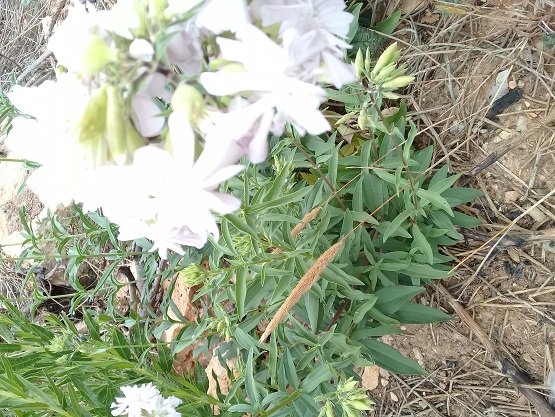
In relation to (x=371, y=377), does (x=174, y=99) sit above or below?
above

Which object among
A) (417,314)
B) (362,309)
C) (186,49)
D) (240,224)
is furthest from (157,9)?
(417,314)

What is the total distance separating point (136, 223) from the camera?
2.97ft

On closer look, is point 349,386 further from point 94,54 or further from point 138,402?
point 94,54

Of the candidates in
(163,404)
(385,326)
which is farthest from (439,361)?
(163,404)

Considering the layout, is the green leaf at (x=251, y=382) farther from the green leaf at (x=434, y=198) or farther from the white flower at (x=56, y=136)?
the white flower at (x=56, y=136)

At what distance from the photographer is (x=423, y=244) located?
163cm

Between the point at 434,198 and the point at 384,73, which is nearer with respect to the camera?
the point at 384,73

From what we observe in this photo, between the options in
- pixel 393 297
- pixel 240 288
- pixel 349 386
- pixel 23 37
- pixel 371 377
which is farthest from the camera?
pixel 23 37

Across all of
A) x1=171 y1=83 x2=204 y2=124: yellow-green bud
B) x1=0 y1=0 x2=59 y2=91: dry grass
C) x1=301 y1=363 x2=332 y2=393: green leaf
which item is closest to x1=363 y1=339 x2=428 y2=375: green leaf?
x1=301 y1=363 x2=332 y2=393: green leaf

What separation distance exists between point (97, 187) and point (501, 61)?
1487 millimetres

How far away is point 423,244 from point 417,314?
0.28m

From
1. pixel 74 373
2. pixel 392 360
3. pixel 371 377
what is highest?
pixel 74 373

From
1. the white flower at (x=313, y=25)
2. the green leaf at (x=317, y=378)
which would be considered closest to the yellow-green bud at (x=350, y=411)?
the green leaf at (x=317, y=378)

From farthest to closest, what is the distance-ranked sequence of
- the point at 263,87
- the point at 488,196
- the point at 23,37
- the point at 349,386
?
the point at 23,37, the point at 488,196, the point at 349,386, the point at 263,87
